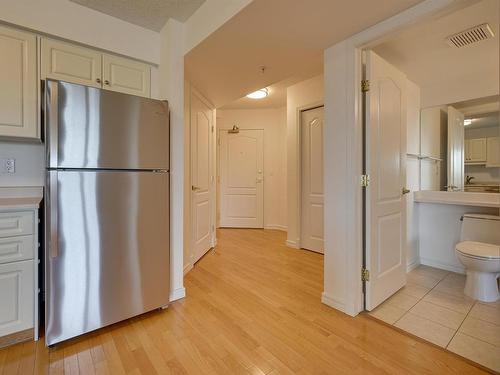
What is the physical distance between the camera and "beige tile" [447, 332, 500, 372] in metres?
1.36

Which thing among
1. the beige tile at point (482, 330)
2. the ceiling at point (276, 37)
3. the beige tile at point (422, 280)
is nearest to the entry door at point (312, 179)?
the ceiling at point (276, 37)

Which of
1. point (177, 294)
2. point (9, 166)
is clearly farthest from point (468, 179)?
point (9, 166)

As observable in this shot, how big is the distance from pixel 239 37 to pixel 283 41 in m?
0.34

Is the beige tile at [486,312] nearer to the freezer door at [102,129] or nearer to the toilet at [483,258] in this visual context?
the toilet at [483,258]

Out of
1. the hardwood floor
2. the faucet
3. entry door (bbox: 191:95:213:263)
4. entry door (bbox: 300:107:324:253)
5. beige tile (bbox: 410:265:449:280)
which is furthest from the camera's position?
entry door (bbox: 300:107:324:253)

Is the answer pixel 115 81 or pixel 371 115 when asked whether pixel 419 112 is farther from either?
pixel 115 81

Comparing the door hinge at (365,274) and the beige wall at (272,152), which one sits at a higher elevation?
the beige wall at (272,152)

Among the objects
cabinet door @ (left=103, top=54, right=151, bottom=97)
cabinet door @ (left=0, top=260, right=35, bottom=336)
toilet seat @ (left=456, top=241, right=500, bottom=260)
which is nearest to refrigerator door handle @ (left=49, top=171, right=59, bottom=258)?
cabinet door @ (left=0, top=260, right=35, bottom=336)

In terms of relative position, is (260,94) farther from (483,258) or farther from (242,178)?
(483,258)

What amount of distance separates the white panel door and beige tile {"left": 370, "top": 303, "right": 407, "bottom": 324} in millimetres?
3093

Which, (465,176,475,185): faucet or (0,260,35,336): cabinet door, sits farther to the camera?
(465,176,475,185): faucet

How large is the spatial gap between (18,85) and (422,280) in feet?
12.3

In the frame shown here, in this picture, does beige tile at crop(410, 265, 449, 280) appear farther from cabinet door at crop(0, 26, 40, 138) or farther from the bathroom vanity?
cabinet door at crop(0, 26, 40, 138)

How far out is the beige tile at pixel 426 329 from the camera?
1557mm
